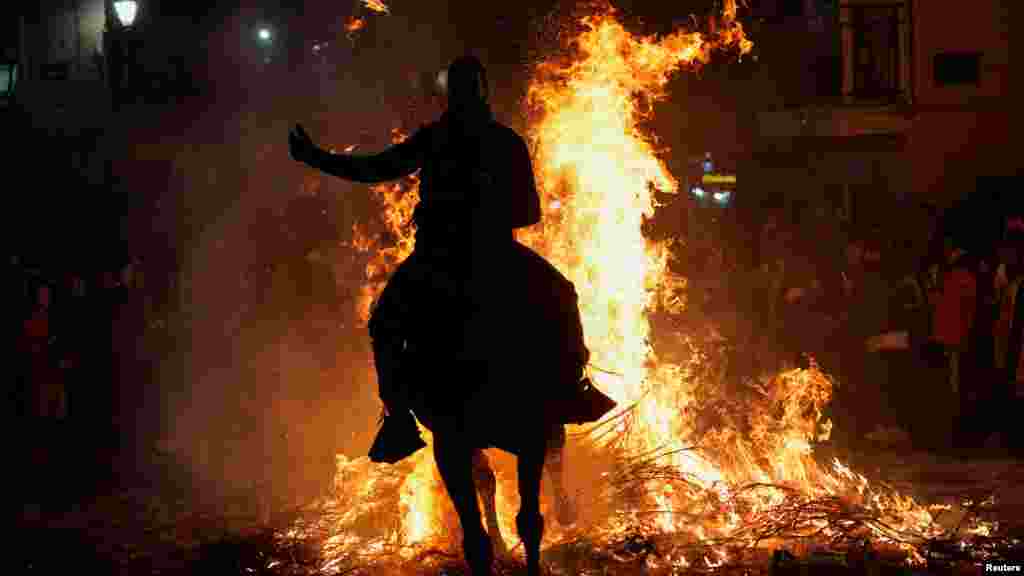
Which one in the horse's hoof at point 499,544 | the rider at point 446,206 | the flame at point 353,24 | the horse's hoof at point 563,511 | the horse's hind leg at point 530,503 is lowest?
the horse's hoof at point 499,544

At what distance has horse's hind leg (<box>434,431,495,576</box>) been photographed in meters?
5.79

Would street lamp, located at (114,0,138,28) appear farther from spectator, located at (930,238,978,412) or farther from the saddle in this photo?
the saddle

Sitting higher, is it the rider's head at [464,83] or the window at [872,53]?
the window at [872,53]

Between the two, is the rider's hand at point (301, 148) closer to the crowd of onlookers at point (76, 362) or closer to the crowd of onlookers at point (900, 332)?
the crowd of onlookers at point (900, 332)

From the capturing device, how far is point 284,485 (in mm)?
9359

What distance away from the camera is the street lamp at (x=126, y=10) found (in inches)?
660

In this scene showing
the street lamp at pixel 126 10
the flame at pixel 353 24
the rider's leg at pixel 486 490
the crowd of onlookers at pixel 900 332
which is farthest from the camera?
the street lamp at pixel 126 10

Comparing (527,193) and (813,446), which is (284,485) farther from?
(813,446)

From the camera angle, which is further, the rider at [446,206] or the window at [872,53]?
the window at [872,53]

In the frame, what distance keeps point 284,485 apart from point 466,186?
15.0 ft

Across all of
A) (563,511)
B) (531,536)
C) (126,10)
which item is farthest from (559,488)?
(126,10)

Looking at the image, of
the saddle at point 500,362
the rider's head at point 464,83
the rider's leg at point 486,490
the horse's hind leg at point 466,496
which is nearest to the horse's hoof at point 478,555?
the horse's hind leg at point 466,496

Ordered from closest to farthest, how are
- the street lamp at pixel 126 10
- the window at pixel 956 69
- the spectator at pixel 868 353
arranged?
the spectator at pixel 868 353 < the street lamp at pixel 126 10 < the window at pixel 956 69

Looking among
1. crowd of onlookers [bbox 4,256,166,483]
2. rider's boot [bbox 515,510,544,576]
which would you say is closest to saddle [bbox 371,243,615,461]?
rider's boot [bbox 515,510,544,576]
